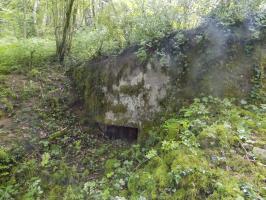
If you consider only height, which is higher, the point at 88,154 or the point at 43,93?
the point at 43,93

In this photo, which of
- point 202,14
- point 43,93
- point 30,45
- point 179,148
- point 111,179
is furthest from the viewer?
point 30,45

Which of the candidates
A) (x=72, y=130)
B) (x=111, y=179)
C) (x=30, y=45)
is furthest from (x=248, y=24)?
(x=30, y=45)

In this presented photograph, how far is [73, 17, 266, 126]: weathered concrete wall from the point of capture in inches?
191

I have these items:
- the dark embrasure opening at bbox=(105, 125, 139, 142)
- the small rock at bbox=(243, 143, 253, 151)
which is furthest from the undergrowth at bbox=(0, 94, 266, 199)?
the dark embrasure opening at bbox=(105, 125, 139, 142)

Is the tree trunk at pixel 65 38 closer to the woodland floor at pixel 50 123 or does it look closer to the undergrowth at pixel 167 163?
the woodland floor at pixel 50 123

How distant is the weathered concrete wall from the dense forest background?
118mm

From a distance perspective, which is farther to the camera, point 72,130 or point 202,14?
point 72,130

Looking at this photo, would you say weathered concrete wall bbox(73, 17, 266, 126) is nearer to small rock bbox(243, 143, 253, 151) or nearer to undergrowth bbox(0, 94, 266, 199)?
undergrowth bbox(0, 94, 266, 199)

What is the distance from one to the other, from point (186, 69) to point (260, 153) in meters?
2.16

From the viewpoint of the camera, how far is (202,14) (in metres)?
5.37

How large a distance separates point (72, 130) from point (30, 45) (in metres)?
3.46

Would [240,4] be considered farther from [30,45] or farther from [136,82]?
[30,45]

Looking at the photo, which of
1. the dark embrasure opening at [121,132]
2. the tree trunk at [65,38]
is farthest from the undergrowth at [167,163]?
the tree trunk at [65,38]

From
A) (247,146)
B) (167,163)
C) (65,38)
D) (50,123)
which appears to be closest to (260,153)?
(247,146)
